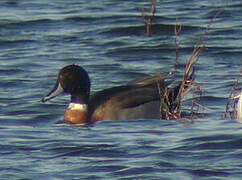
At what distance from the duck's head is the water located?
0.69ft

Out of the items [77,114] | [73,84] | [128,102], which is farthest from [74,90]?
[128,102]

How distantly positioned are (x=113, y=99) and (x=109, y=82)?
273cm

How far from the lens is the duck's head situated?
45.6 feet

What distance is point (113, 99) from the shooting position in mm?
13750

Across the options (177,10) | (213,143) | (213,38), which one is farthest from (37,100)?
(177,10)

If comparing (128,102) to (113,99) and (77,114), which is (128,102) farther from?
(77,114)

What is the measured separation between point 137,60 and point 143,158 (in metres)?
6.79

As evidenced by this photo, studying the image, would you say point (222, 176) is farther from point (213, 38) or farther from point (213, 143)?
point (213, 38)

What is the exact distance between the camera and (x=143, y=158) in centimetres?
1126

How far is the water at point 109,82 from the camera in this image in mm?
11008

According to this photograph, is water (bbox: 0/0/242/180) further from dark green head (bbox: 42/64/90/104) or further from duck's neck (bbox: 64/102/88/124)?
dark green head (bbox: 42/64/90/104)

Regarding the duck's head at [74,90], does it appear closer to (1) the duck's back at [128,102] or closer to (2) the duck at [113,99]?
(2) the duck at [113,99]

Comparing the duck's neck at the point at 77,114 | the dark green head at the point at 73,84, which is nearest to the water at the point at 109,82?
the duck's neck at the point at 77,114

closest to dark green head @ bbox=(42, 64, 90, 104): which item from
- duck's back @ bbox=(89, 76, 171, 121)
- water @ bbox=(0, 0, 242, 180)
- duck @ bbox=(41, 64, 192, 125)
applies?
duck @ bbox=(41, 64, 192, 125)
